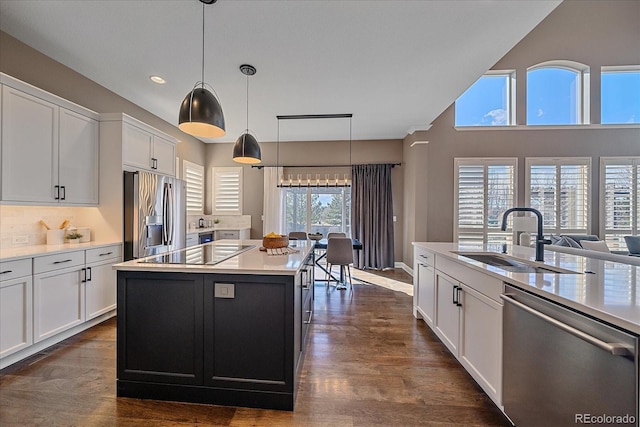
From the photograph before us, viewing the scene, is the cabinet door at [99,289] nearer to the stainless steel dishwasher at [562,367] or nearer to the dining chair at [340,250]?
the dining chair at [340,250]

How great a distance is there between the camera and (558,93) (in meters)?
5.39

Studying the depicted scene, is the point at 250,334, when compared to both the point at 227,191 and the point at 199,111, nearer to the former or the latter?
the point at 199,111

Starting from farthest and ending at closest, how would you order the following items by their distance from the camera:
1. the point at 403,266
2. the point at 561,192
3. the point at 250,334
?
the point at 403,266 < the point at 561,192 < the point at 250,334

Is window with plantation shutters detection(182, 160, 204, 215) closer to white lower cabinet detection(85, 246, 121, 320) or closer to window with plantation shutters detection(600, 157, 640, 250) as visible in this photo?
white lower cabinet detection(85, 246, 121, 320)

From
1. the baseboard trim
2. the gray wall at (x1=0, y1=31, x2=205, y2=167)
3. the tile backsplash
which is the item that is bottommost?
the baseboard trim

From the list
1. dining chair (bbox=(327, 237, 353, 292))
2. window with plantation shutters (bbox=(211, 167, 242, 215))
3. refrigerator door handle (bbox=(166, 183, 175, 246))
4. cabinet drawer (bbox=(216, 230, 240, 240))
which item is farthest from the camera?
window with plantation shutters (bbox=(211, 167, 242, 215))

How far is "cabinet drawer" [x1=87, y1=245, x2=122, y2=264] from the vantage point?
274 centimetres

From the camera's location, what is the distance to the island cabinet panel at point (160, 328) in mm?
1743

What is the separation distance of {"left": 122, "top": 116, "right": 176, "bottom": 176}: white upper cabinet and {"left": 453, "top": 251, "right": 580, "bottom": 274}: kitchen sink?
3.87 metres

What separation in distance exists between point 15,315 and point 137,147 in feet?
6.95

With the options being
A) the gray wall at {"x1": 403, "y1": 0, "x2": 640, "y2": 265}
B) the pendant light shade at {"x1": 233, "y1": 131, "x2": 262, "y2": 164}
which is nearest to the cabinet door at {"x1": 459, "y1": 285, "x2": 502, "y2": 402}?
the pendant light shade at {"x1": 233, "y1": 131, "x2": 262, "y2": 164}

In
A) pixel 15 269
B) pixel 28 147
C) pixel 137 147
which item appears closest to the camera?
pixel 15 269

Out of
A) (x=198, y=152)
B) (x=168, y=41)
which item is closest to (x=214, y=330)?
(x=168, y=41)

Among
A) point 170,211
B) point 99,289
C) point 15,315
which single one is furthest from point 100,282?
point 170,211
